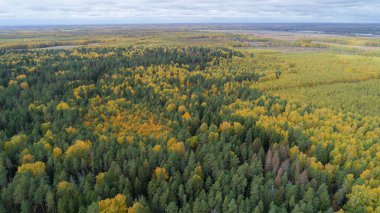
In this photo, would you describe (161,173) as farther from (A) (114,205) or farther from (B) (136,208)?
(A) (114,205)

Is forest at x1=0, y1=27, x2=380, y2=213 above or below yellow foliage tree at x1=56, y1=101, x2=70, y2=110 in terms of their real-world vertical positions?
below

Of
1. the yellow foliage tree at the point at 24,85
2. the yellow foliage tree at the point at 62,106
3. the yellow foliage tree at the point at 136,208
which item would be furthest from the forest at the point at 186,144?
the yellow foliage tree at the point at 62,106

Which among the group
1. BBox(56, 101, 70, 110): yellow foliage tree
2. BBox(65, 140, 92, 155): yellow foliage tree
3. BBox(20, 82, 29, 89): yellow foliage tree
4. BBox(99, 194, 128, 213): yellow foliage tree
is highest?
BBox(20, 82, 29, 89): yellow foliage tree

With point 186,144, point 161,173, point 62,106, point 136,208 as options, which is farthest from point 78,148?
point 62,106

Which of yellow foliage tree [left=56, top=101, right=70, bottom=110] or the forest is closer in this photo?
the forest

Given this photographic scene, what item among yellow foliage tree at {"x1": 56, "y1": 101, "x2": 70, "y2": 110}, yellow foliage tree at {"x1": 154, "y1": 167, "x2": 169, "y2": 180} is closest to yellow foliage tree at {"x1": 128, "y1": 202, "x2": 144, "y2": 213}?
yellow foliage tree at {"x1": 154, "y1": 167, "x2": 169, "y2": 180}

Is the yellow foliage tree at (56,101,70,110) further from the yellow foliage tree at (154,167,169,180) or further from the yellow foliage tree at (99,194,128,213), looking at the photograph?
the yellow foliage tree at (99,194,128,213)

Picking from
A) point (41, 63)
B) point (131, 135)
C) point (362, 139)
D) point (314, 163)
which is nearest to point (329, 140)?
point (362, 139)

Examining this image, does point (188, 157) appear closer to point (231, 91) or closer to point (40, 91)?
point (231, 91)

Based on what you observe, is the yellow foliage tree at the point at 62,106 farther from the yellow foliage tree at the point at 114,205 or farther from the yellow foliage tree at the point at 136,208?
the yellow foliage tree at the point at 136,208
